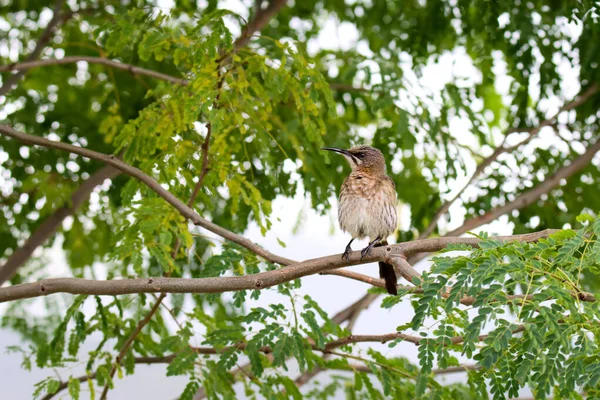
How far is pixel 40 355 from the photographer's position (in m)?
5.89

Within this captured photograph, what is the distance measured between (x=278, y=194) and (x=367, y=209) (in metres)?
1.34

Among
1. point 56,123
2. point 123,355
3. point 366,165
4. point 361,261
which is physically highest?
point 56,123

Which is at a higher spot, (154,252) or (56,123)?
(56,123)

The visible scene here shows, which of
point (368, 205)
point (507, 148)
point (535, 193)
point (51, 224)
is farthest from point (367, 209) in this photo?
point (51, 224)

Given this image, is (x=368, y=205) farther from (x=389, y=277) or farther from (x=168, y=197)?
(x=168, y=197)

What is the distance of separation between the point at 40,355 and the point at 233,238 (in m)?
1.96

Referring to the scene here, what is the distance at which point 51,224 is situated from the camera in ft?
22.5

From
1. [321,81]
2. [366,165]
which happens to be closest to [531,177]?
[366,165]

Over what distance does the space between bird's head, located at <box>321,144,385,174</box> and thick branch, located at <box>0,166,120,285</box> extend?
5.73ft

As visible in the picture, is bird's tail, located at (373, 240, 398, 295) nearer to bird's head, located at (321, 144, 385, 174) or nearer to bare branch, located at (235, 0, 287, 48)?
bird's head, located at (321, 144, 385, 174)

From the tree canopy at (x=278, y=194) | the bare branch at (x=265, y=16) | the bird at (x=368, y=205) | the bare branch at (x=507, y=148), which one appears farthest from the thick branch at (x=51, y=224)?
the bare branch at (x=507, y=148)

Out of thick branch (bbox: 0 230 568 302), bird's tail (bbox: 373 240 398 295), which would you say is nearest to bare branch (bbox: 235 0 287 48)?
bird's tail (bbox: 373 240 398 295)

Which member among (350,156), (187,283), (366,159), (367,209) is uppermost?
(350,156)

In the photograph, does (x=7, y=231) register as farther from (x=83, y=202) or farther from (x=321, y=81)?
(x=321, y=81)
